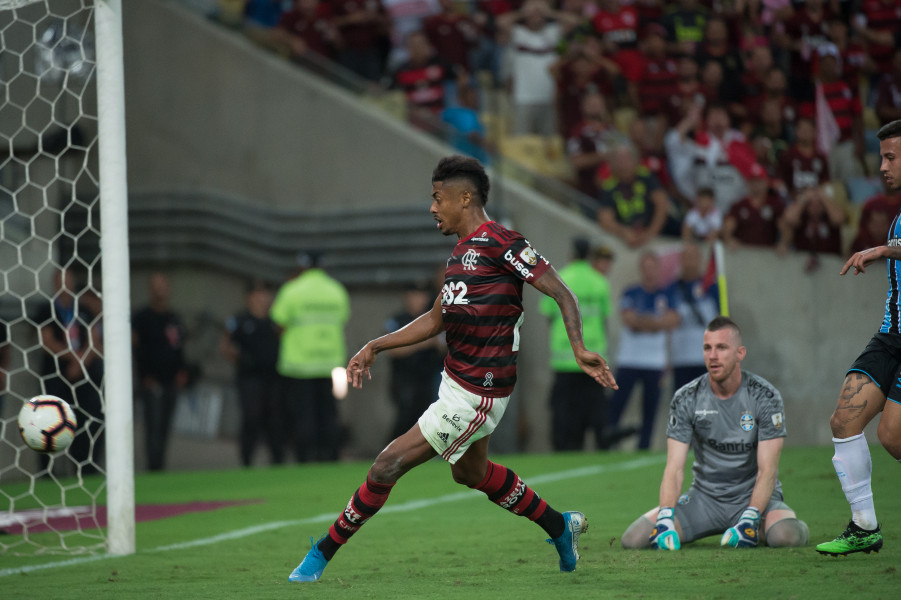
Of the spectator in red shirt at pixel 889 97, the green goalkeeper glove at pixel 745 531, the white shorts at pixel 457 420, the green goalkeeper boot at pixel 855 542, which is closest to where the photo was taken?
the white shorts at pixel 457 420

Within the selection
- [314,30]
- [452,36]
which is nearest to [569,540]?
[452,36]

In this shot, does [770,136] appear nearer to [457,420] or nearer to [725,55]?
[725,55]

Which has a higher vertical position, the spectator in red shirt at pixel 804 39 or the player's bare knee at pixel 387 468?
the spectator in red shirt at pixel 804 39

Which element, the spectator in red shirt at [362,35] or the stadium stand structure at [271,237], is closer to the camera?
the stadium stand structure at [271,237]

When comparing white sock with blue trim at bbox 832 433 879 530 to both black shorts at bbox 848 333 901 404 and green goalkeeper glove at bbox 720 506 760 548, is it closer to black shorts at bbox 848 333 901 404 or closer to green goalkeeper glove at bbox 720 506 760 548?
black shorts at bbox 848 333 901 404

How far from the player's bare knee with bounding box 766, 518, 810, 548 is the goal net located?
13.2 ft

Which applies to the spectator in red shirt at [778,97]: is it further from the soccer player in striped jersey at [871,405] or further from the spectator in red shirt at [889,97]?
the soccer player in striped jersey at [871,405]

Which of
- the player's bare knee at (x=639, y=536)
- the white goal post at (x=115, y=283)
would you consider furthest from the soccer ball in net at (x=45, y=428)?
the player's bare knee at (x=639, y=536)

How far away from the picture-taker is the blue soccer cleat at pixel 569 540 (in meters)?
5.99

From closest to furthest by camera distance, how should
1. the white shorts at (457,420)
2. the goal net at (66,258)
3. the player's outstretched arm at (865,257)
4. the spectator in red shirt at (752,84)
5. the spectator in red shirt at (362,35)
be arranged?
1. the player's outstretched arm at (865,257)
2. the white shorts at (457,420)
3. the goal net at (66,258)
4. the spectator in red shirt at (752,84)
5. the spectator in red shirt at (362,35)

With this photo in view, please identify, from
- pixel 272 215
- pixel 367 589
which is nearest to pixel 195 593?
pixel 367 589

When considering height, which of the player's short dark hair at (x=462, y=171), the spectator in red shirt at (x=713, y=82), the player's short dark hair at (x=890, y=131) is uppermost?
the spectator in red shirt at (x=713, y=82)

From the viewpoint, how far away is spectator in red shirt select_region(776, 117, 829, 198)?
14.7 meters

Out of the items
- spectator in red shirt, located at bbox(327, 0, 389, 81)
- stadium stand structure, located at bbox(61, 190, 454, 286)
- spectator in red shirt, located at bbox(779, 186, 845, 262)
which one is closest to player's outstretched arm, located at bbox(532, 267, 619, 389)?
spectator in red shirt, located at bbox(779, 186, 845, 262)
